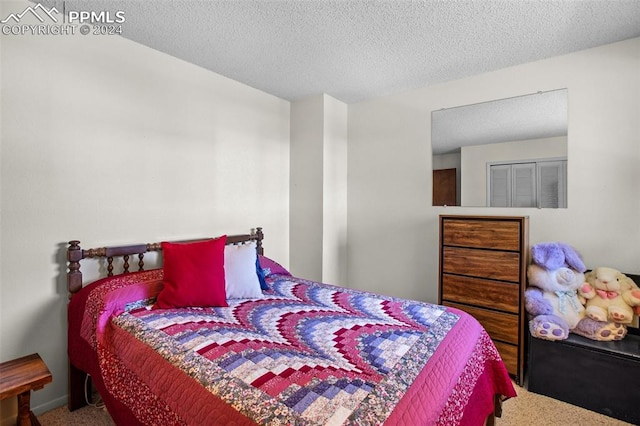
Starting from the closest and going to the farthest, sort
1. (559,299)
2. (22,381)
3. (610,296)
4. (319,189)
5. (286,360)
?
(286,360) → (22,381) → (610,296) → (559,299) → (319,189)

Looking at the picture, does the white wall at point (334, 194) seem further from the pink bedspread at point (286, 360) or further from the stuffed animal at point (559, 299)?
the stuffed animal at point (559, 299)

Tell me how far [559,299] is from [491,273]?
1.44 feet

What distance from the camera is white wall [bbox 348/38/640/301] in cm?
220

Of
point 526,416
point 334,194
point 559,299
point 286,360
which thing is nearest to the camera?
point 286,360

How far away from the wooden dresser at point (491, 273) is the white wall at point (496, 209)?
1.23 feet

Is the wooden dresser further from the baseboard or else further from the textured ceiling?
the baseboard

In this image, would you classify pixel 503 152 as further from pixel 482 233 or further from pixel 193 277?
pixel 193 277

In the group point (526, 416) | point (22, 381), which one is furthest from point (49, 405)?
point (526, 416)

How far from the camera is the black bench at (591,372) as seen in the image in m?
1.84

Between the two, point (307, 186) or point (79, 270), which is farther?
point (307, 186)

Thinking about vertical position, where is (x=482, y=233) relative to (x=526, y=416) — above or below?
above

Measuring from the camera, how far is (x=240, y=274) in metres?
2.18

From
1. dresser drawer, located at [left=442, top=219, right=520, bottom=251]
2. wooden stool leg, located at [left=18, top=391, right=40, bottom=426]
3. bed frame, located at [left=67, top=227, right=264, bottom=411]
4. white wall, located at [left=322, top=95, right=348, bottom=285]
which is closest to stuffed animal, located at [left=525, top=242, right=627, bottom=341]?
dresser drawer, located at [left=442, top=219, right=520, bottom=251]

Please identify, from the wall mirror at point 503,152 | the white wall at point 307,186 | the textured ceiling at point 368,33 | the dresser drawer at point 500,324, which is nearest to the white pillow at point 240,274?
the white wall at point 307,186
